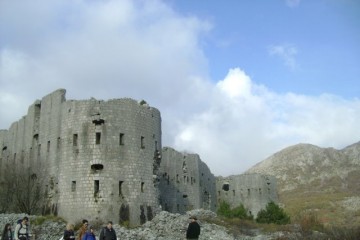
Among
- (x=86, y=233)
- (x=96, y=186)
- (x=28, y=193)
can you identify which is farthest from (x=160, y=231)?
(x=86, y=233)

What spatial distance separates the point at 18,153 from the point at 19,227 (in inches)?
1020

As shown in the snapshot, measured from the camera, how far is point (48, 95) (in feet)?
133

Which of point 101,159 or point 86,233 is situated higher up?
point 101,159

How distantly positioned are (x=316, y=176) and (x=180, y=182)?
81740 millimetres

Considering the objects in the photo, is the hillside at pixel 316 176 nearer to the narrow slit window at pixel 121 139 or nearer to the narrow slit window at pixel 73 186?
the narrow slit window at pixel 121 139

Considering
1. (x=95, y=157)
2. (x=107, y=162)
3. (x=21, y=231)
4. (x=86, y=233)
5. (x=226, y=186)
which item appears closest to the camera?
(x=86, y=233)

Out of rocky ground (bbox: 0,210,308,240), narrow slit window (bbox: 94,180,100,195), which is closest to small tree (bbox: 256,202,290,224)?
rocky ground (bbox: 0,210,308,240)

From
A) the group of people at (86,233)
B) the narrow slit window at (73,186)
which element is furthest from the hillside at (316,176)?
the group of people at (86,233)

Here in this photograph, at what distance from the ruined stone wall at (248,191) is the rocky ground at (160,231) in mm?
37104

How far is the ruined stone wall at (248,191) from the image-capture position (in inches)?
2805

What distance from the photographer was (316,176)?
129375mm

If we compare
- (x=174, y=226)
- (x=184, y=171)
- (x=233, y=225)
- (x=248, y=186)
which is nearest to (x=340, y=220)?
(x=248, y=186)

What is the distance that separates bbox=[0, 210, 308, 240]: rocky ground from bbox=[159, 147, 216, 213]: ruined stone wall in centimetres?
1789

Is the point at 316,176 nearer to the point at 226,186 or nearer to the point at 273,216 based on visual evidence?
the point at 226,186
